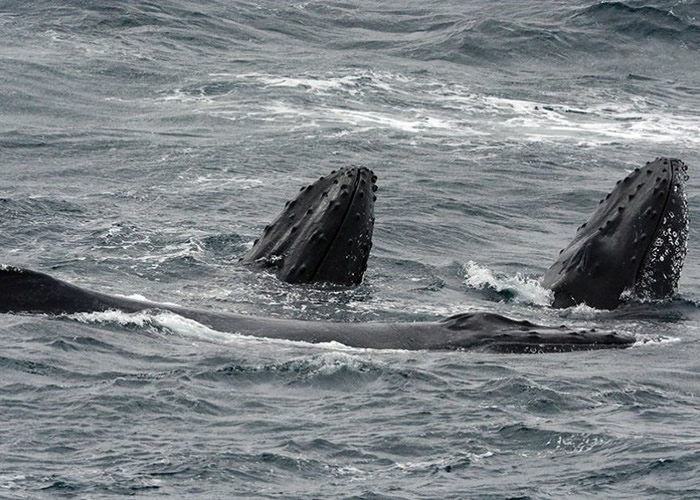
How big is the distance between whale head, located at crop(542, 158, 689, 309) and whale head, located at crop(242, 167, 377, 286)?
8.75 ft

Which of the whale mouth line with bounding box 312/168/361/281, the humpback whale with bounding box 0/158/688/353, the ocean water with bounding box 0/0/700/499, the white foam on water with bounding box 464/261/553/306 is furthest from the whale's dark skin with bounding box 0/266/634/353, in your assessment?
the white foam on water with bounding box 464/261/553/306

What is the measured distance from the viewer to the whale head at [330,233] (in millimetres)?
19984

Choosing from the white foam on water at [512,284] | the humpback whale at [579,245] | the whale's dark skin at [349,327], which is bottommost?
the white foam on water at [512,284]

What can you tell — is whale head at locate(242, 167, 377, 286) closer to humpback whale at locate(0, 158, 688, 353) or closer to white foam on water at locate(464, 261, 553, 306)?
humpback whale at locate(0, 158, 688, 353)

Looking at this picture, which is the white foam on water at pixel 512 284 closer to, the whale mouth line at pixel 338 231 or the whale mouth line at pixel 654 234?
the whale mouth line at pixel 654 234

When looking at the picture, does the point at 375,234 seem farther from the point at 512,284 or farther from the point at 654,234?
the point at 654,234

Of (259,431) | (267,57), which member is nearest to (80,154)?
(267,57)

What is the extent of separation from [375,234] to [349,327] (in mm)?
9438

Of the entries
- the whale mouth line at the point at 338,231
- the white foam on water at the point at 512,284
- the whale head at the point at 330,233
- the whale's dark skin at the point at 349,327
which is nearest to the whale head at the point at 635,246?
the white foam on water at the point at 512,284

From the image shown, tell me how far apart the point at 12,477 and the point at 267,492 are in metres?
2.07

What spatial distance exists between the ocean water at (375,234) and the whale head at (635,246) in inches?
11.9

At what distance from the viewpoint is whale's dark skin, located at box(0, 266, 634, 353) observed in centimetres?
1708

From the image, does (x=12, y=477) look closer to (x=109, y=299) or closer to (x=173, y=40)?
(x=109, y=299)

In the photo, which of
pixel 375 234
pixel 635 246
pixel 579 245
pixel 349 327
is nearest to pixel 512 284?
pixel 579 245
